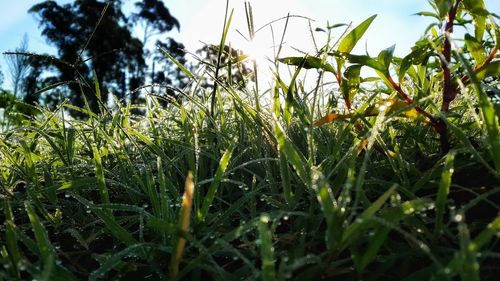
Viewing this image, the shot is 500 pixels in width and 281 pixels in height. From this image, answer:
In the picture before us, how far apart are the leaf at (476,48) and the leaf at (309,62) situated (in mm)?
267

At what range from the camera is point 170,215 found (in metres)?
0.82

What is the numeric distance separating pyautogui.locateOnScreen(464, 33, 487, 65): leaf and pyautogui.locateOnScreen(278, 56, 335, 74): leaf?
10.5 inches

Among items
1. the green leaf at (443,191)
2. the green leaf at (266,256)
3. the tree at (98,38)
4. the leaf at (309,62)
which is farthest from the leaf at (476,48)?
the tree at (98,38)

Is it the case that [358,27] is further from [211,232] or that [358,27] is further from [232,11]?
[211,232]

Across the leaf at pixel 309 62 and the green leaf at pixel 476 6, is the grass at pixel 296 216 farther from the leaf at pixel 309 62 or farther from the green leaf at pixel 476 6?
the green leaf at pixel 476 6

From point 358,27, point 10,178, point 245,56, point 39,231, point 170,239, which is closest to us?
point 39,231

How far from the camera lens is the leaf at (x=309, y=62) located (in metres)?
1.00

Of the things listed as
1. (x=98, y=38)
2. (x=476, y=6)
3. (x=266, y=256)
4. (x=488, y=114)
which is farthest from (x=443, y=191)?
(x=98, y=38)

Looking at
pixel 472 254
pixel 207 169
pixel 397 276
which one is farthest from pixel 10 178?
pixel 472 254

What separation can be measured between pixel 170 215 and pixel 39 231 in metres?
0.21

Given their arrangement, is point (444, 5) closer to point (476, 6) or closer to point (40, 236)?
point (476, 6)

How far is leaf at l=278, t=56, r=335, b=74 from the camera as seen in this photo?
1.00 meters

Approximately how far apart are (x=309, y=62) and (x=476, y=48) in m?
0.33

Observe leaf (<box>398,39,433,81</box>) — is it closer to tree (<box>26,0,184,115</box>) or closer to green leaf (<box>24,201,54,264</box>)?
green leaf (<box>24,201,54,264</box>)
